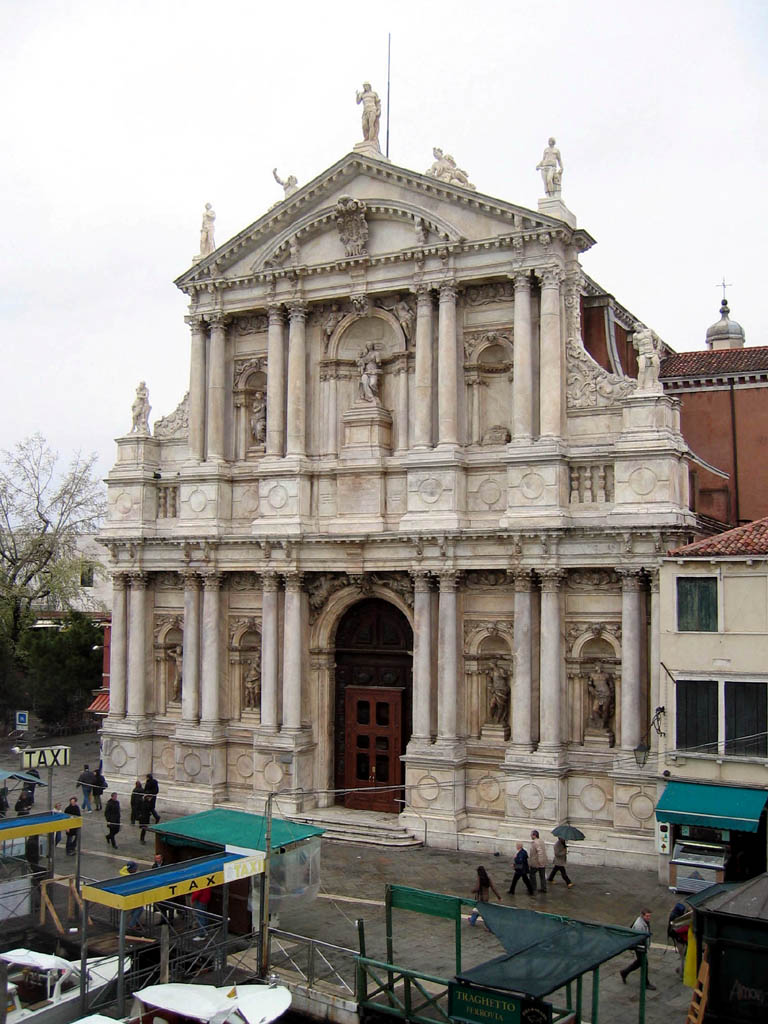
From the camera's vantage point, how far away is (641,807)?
26875 millimetres

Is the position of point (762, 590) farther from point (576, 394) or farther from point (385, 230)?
point (385, 230)

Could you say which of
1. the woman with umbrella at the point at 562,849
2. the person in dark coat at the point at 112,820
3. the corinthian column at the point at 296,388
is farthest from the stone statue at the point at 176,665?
the woman with umbrella at the point at 562,849

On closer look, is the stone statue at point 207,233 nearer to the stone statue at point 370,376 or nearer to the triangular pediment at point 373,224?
the triangular pediment at point 373,224

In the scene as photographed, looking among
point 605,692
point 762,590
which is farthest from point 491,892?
point 762,590

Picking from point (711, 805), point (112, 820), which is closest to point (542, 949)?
point (711, 805)

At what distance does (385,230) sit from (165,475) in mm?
10089

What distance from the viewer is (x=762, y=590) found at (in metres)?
24.3

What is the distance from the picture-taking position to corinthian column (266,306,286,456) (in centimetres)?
3309

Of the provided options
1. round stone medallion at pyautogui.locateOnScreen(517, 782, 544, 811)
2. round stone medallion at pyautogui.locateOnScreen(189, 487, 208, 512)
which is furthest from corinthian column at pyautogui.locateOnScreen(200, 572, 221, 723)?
round stone medallion at pyautogui.locateOnScreen(517, 782, 544, 811)

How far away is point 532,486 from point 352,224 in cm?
925

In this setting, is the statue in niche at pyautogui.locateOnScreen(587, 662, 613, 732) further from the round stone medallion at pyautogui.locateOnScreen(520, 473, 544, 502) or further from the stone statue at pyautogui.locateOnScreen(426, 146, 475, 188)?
the stone statue at pyautogui.locateOnScreen(426, 146, 475, 188)

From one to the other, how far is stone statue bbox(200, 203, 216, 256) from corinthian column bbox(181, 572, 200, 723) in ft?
32.8

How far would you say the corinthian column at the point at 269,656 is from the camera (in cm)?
3222

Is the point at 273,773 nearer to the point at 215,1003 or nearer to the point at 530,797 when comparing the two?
the point at 530,797
